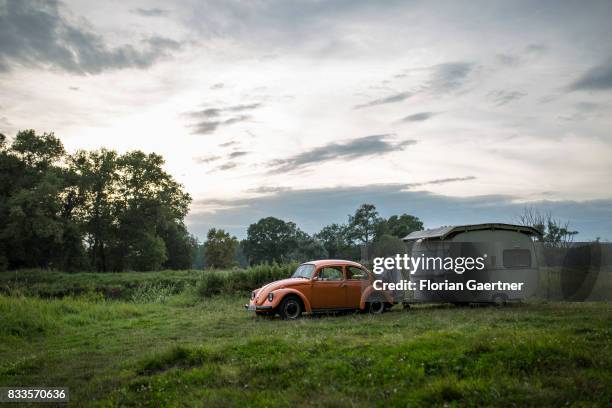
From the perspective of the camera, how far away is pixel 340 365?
8.19 m

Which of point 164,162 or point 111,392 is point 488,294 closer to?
point 111,392

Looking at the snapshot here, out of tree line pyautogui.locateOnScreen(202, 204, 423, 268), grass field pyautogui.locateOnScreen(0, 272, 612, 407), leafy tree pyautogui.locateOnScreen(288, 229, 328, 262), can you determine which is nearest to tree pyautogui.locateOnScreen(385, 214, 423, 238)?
tree line pyautogui.locateOnScreen(202, 204, 423, 268)

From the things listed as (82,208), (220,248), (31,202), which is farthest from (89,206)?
(220,248)

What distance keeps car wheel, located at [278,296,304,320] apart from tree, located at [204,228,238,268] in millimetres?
69883

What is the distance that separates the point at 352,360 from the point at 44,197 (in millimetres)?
51739

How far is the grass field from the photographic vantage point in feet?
22.0

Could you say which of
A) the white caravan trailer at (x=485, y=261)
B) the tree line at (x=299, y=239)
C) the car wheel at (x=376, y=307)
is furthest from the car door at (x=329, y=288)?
the tree line at (x=299, y=239)

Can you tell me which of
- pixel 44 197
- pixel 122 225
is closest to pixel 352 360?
pixel 44 197

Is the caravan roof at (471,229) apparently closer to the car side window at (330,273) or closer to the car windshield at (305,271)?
the car side window at (330,273)

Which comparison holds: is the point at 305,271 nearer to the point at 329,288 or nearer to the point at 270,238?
the point at 329,288

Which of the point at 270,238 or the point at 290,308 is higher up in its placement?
the point at 270,238

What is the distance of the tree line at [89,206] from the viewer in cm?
5603

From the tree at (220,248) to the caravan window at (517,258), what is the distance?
7026cm

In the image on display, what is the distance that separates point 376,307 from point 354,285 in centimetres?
110
